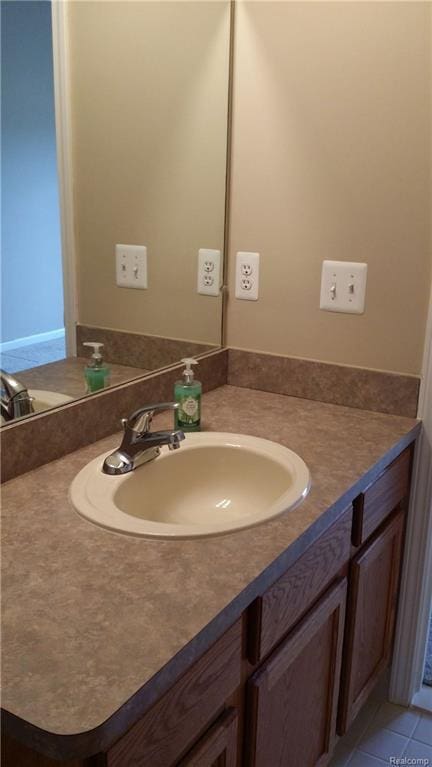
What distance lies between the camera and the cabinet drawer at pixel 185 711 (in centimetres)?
78

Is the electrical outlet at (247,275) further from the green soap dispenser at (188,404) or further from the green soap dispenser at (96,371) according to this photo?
the green soap dispenser at (96,371)

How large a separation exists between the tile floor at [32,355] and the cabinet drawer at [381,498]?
2.13ft

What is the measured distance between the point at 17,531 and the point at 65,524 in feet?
0.24

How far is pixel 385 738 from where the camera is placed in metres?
1.74

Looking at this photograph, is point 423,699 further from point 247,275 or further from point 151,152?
point 151,152

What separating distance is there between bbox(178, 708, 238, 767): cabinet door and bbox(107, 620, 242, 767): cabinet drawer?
1cm

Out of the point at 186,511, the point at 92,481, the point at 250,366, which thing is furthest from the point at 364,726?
the point at 92,481

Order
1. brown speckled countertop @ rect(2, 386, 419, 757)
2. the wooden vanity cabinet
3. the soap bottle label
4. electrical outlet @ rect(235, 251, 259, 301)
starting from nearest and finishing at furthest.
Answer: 1. brown speckled countertop @ rect(2, 386, 419, 757)
2. the wooden vanity cabinet
3. the soap bottle label
4. electrical outlet @ rect(235, 251, 259, 301)

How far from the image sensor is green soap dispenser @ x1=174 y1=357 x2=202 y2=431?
148 cm

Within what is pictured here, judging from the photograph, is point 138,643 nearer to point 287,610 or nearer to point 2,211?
point 287,610

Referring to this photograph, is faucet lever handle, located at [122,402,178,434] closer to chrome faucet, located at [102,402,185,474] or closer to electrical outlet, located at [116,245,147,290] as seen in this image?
chrome faucet, located at [102,402,185,474]

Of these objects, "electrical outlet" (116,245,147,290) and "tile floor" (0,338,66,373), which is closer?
"tile floor" (0,338,66,373)

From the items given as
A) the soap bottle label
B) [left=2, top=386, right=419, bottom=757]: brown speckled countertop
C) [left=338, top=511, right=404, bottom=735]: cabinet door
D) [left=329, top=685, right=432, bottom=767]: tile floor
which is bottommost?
[left=329, top=685, right=432, bottom=767]: tile floor

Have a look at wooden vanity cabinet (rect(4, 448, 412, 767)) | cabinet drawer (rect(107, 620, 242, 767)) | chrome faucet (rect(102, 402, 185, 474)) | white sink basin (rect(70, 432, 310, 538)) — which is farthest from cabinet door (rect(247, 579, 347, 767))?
chrome faucet (rect(102, 402, 185, 474))
